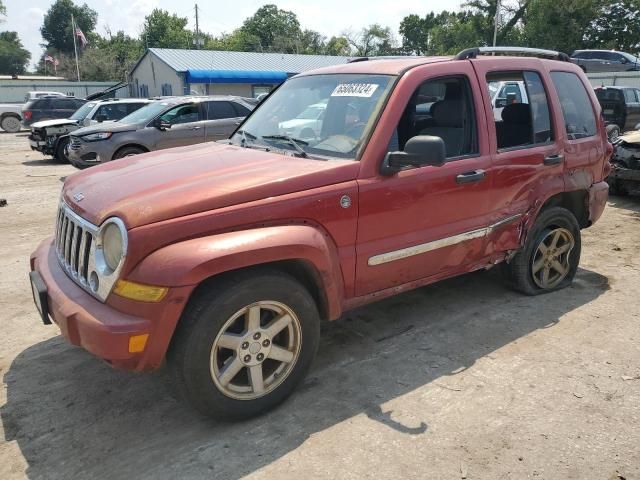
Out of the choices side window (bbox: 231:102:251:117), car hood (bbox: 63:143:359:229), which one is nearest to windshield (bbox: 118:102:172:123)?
side window (bbox: 231:102:251:117)

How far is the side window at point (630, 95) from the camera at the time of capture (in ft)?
53.6

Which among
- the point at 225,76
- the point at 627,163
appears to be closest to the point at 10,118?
the point at 225,76

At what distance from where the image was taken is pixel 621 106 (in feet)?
53.2

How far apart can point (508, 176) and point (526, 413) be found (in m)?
1.75

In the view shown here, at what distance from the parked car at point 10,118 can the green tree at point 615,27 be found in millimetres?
41978

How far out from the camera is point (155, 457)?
272 cm

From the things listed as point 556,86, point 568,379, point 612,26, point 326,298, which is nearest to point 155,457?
point 326,298

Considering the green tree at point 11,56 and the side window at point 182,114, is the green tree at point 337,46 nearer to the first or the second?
the green tree at point 11,56

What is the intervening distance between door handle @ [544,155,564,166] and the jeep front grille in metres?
3.39

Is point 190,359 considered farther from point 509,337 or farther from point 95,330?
point 509,337

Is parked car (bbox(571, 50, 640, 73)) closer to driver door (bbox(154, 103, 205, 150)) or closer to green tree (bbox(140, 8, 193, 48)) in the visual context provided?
driver door (bbox(154, 103, 205, 150))

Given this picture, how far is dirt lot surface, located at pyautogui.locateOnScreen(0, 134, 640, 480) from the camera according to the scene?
2.67 meters

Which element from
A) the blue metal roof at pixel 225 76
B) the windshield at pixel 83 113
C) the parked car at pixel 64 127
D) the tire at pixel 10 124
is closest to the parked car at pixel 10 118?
the tire at pixel 10 124

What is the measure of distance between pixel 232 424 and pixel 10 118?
93.7 feet
